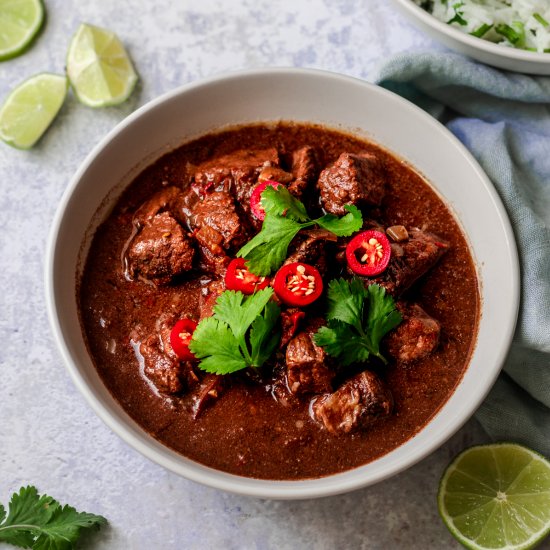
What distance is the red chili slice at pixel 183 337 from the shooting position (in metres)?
4.82

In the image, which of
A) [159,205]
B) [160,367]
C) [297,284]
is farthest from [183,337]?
[159,205]

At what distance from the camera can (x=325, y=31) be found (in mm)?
5785

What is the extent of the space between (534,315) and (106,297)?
2790mm

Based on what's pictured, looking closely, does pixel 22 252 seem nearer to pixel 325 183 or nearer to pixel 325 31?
pixel 325 183

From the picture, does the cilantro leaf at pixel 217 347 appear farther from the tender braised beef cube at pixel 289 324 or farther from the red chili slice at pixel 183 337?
the tender braised beef cube at pixel 289 324

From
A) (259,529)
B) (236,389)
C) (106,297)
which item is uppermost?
(106,297)

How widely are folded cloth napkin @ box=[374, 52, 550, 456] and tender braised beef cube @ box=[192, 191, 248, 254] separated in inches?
55.4

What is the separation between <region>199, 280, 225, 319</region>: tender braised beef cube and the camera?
16.1 ft

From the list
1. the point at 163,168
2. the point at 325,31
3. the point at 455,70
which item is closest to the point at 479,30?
the point at 455,70

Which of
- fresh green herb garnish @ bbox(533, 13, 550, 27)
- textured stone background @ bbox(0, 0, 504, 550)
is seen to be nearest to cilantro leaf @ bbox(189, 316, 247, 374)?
textured stone background @ bbox(0, 0, 504, 550)

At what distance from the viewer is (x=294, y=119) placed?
544 cm

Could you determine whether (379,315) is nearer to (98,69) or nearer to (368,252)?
(368,252)

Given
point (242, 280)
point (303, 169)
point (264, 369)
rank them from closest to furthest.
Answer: point (242, 280) < point (264, 369) < point (303, 169)

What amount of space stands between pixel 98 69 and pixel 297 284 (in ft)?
7.30
